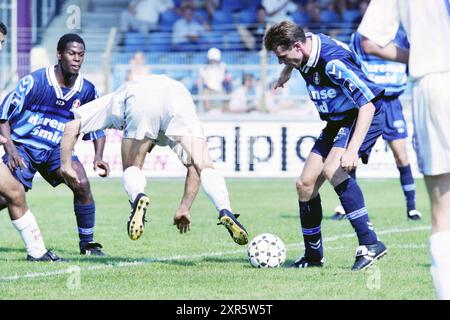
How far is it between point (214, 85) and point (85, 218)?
40.8ft

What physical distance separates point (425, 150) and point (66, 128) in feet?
13.3

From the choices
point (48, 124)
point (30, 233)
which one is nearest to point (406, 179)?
point (48, 124)

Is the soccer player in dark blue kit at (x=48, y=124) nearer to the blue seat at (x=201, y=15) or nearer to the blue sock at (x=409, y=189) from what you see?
the blue sock at (x=409, y=189)

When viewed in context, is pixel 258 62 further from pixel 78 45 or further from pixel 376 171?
pixel 78 45

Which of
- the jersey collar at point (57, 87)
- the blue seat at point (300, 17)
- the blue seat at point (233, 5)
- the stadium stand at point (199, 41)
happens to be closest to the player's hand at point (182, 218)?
the jersey collar at point (57, 87)

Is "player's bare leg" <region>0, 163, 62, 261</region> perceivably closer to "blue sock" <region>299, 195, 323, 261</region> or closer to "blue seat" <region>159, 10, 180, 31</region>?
"blue sock" <region>299, 195, 323, 261</region>

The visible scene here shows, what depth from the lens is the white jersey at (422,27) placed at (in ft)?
17.0

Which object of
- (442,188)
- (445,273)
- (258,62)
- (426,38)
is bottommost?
(445,273)

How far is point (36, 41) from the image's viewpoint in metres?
24.8

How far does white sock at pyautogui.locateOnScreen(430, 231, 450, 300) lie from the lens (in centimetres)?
507

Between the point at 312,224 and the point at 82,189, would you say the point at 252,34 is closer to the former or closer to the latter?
the point at 82,189

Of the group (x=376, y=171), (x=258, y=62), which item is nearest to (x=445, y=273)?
(x=376, y=171)

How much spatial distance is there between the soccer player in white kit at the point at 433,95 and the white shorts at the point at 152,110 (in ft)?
10.1

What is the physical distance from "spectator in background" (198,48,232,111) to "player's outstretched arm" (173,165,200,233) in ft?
42.0
